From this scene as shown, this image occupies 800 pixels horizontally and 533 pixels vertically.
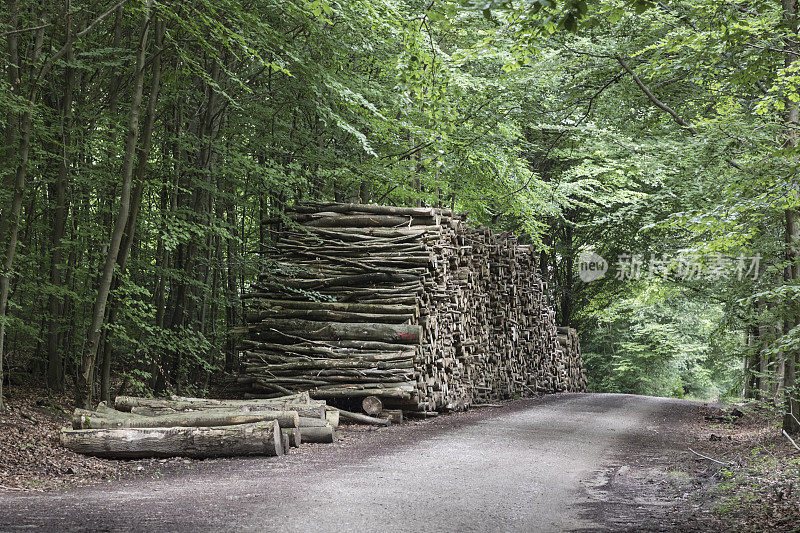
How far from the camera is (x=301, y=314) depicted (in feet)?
45.2

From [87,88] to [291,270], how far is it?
204 inches

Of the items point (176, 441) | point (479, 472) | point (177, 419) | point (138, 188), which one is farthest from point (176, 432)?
point (138, 188)

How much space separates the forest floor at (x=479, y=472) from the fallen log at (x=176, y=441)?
6.5 inches

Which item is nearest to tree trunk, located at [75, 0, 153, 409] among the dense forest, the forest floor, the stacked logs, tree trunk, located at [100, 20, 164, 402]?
the dense forest

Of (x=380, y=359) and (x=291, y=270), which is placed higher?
(x=291, y=270)

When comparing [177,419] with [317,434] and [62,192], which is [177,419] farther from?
[62,192]

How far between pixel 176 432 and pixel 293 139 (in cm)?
770

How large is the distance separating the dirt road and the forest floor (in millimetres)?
24

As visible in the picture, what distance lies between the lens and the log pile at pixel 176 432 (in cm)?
852

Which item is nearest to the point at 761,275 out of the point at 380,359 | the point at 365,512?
the point at 380,359

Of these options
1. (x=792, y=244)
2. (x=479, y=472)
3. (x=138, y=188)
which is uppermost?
(x=138, y=188)

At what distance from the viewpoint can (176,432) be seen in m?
8.65

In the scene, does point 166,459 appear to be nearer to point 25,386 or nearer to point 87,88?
point 25,386

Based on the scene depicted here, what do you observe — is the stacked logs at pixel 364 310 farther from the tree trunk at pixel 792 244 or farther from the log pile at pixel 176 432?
the tree trunk at pixel 792 244
